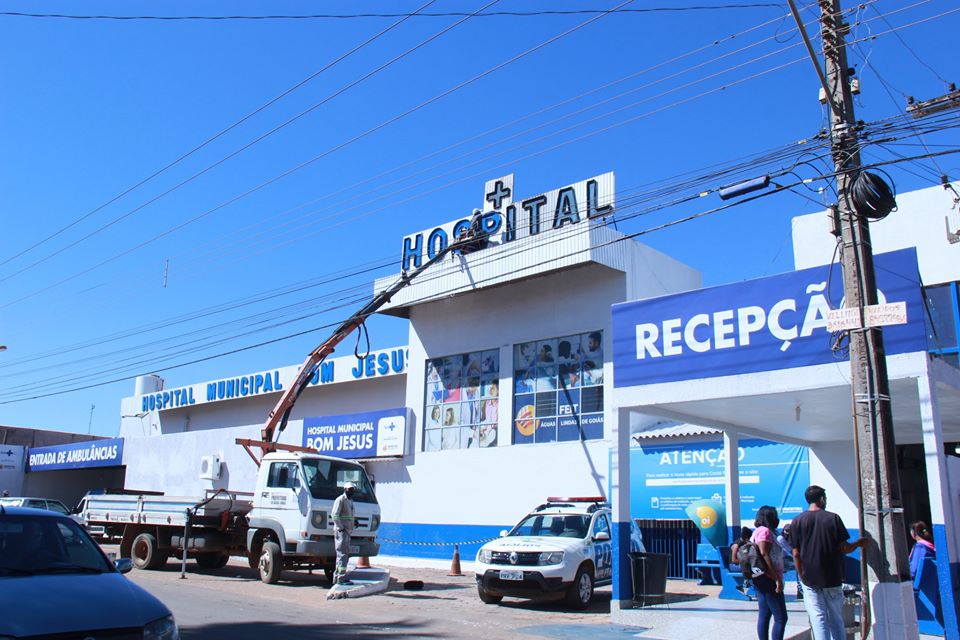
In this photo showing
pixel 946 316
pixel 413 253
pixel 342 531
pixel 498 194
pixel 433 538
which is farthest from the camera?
pixel 413 253

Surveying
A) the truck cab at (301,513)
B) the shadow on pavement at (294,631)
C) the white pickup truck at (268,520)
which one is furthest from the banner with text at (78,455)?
the shadow on pavement at (294,631)

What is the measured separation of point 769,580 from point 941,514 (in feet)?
Answer: 7.84

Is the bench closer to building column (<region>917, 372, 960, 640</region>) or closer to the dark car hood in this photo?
building column (<region>917, 372, 960, 640</region>)

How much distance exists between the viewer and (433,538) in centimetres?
2391

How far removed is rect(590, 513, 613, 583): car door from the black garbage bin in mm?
1818

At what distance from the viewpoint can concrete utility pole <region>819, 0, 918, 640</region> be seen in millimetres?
8930

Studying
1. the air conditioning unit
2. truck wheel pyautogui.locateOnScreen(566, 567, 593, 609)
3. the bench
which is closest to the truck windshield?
truck wheel pyautogui.locateOnScreen(566, 567, 593, 609)

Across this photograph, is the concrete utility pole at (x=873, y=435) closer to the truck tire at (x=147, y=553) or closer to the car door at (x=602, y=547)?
the car door at (x=602, y=547)

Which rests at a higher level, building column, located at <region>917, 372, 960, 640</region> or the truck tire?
building column, located at <region>917, 372, 960, 640</region>

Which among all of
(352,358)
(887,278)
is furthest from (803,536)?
(352,358)

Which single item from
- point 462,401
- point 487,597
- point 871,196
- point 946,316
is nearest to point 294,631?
point 487,597

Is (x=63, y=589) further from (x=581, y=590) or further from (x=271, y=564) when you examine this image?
(x=271, y=564)

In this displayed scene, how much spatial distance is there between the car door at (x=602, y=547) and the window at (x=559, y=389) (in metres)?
5.18

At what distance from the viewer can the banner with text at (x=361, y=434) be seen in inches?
1000
